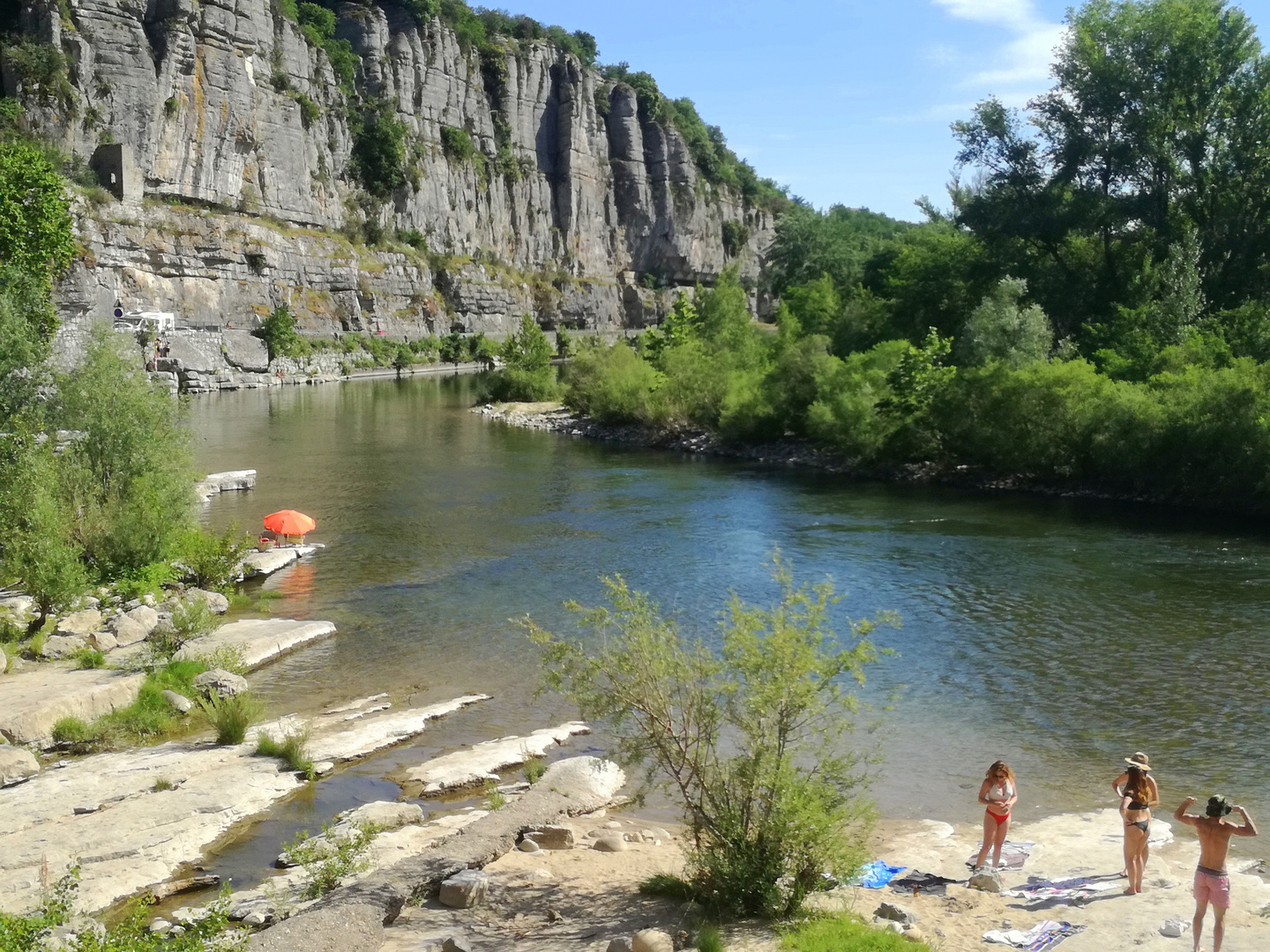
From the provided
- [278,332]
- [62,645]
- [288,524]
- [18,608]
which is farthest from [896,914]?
[278,332]

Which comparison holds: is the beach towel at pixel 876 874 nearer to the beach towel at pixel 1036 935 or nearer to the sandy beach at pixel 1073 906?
the sandy beach at pixel 1073 906

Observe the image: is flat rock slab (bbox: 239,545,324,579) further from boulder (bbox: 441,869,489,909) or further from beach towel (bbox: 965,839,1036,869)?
beach towel (bbox: 965,839,1036,869)

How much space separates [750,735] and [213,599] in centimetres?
1655

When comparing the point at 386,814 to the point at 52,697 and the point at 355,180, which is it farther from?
the point at 355,180

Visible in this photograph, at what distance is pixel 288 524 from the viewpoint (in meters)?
30.3

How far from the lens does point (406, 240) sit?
121 meters

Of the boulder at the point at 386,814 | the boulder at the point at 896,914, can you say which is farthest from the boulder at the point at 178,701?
the boulder at the point at 896,914

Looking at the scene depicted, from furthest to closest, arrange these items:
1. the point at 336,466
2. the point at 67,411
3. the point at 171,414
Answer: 1. the point at 336,466
2. the point at 171,414
3. the point at 67,411

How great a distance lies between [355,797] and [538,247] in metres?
133

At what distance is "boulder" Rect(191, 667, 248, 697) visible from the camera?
59.5 ft

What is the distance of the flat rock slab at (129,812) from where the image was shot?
38.9ft

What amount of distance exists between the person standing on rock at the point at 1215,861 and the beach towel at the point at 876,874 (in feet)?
10.2

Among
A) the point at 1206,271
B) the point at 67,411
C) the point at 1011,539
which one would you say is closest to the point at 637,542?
the point at 1011,539

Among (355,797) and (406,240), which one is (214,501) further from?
(406,240)
